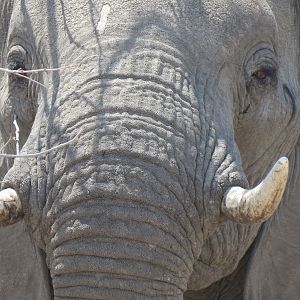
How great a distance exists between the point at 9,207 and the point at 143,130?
0.40 m

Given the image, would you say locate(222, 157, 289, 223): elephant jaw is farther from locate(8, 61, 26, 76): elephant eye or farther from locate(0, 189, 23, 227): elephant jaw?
locate(8, 61, 26, 76): elephant eye

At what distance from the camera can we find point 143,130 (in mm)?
4359

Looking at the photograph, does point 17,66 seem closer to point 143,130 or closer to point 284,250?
point 143,130

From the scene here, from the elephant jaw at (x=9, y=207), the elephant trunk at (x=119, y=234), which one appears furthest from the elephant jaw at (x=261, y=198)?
the elephant jaw at (x=9, y=207)

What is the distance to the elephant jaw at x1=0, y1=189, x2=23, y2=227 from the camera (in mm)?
4344

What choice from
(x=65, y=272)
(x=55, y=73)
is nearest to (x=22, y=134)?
(x=55, y=73)

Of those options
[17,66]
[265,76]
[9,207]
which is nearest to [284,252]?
[265,76]

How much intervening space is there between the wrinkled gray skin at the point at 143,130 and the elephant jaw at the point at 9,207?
25 mm

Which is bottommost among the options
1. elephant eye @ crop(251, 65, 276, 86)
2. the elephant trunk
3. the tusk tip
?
the elephant trunk

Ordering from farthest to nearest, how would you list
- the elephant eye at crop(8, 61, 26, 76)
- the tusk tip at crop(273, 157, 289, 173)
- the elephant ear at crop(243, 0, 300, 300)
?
the elephant ear at crop(243, 0, 300, 300)
the elephant eye at crop(8, 61, 26, 76)
the tusk tip at crop(273, 157, 289, 173)

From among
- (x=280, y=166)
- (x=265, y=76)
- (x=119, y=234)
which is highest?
(x=265, y=76)

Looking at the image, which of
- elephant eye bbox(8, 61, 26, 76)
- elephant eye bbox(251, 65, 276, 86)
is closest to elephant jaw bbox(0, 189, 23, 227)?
elephant eye bbox(8, 61, 26, 76)

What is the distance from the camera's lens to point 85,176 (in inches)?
170

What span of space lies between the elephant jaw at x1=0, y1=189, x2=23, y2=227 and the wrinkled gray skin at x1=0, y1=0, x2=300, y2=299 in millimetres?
25
